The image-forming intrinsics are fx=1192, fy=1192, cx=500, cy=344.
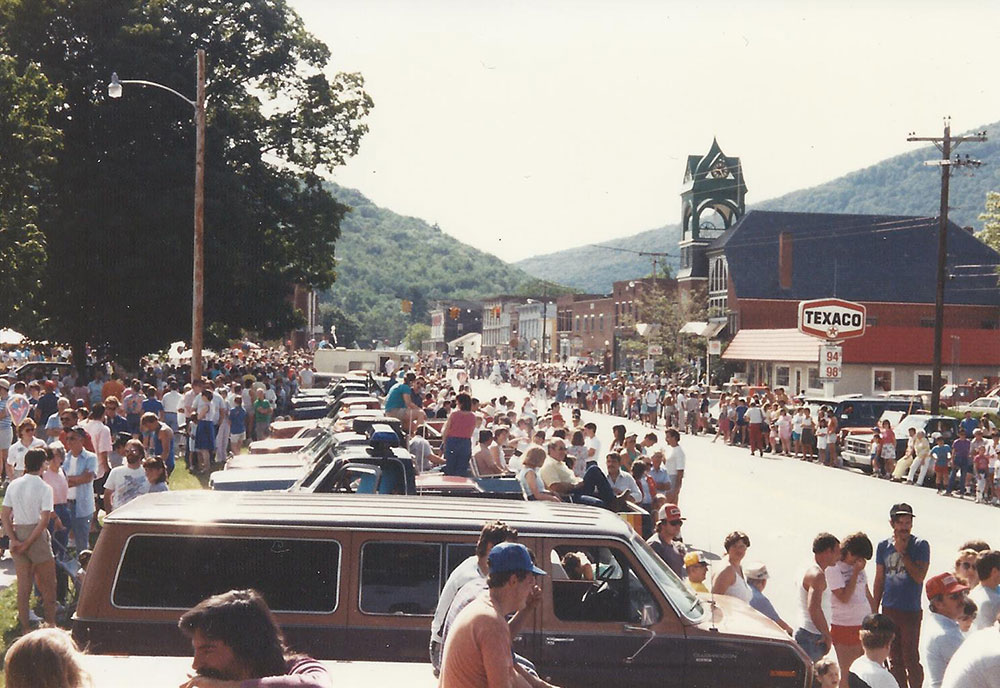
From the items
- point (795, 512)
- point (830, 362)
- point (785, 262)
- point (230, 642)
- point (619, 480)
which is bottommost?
point (795, 512)

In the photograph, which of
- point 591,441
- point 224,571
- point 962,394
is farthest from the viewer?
point 962,394

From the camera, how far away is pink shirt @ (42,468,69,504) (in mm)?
11734

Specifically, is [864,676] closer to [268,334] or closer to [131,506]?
[131,506]

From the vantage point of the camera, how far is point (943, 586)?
295 inches

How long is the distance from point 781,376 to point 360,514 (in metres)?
57.4

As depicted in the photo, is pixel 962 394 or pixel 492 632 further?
pixel 962 394

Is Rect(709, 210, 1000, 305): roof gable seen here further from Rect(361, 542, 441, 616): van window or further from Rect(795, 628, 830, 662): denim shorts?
Rect(361, 542, 441, 616): van window

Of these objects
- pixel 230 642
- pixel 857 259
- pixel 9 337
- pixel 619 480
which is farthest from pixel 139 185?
pixel 857 259

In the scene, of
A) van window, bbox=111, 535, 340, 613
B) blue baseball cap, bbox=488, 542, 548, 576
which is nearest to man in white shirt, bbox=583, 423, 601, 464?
van window, bbox=111, 535, 340, 613

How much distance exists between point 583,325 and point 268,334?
308ft

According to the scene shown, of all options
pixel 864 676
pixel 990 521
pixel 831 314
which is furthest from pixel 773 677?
pixel 831 314

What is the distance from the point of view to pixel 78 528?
12461 millimetres

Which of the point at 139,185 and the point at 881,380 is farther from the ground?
the point at 139,185

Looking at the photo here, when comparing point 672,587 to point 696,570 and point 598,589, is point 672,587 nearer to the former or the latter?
point 598,589
